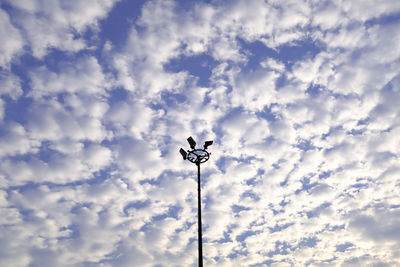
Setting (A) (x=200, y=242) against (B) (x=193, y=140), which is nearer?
(A) (x=200, y=242)

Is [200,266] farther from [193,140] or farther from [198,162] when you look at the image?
[193,140]

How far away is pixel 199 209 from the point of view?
15430 millimetres

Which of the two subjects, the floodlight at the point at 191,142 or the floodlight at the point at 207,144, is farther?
the floodlight at the point at 191,142

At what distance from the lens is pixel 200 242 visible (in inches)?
548

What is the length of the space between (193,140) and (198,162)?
60.6 inches

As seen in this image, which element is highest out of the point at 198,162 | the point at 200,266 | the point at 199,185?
the point at 198,162

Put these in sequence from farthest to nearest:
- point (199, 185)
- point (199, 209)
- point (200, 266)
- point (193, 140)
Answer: point (193, 140) < point (199, 185) < point (199, 209) < point (200, 266)

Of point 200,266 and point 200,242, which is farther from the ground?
point 200,242

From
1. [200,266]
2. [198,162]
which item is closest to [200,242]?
[200,266]

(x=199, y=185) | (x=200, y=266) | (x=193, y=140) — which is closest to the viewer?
(x=200, y=266)

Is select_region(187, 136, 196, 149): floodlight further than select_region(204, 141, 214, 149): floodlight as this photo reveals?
Yes

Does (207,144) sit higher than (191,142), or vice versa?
(191,142)

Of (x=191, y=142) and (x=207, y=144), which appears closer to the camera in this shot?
(x=207, y=144)

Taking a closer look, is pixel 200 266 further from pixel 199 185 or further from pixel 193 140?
pixel 193 140
